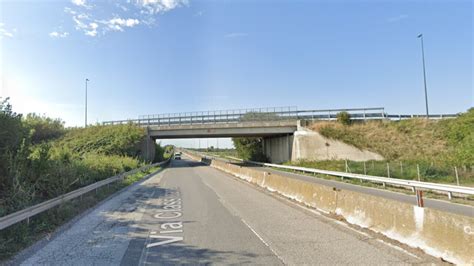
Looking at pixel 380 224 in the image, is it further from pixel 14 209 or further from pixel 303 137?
pixel 303 137

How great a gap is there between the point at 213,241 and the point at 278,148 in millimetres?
40961

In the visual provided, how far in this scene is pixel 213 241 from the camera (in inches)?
256

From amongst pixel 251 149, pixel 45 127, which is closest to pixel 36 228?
pixel 45 127

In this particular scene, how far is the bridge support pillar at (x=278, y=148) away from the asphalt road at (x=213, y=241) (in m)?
32.3

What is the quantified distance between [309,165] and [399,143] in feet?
38.7

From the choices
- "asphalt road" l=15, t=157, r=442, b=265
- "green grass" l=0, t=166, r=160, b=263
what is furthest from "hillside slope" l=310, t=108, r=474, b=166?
"green grass" l=0, t=166, r=160, b=263

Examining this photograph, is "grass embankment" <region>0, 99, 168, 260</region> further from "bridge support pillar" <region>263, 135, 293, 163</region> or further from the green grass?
"bridge support pillar" <region>263, 135, 293, 163</region>

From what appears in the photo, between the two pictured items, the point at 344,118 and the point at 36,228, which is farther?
the point at 344,118

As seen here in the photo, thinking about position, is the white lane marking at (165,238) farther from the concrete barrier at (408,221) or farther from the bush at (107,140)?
the bush at (107,140)

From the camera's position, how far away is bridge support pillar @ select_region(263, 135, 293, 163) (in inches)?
1665

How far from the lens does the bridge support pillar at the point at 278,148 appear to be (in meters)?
42.3

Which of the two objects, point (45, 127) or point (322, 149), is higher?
point (45, 127)

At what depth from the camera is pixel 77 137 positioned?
147ft

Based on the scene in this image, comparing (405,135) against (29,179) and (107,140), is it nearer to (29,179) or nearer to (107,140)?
(107,140)
